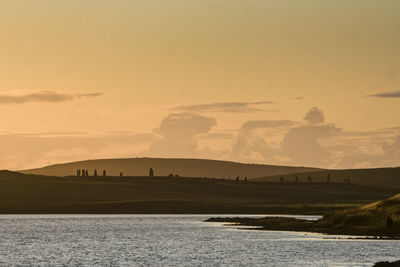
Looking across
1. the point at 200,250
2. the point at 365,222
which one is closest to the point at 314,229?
the point at 365,222

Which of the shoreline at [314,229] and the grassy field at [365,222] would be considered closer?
the shoreline at [314,229]

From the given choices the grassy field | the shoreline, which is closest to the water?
the shoreline

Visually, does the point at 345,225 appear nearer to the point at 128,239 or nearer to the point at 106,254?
the point at 128,239

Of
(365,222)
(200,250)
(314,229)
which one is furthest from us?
(314,229)

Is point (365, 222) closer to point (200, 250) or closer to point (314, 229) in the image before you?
point (314, 229)

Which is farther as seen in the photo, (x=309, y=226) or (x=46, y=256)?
(x=309, y=226)

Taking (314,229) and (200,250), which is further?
(314,229)

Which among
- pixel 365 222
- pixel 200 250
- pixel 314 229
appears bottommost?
pixel 200 250

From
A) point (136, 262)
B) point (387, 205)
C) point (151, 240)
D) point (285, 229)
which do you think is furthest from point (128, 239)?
point (136, 262)

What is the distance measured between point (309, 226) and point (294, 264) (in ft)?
207

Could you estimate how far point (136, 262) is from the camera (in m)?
103

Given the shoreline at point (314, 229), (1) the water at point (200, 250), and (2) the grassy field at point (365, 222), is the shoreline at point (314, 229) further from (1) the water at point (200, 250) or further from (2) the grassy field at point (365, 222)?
(1) the water at point (200, 250)

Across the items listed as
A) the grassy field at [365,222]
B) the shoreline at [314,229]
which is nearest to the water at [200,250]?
the shoreline at [314,229]

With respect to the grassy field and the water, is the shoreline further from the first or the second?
the water
